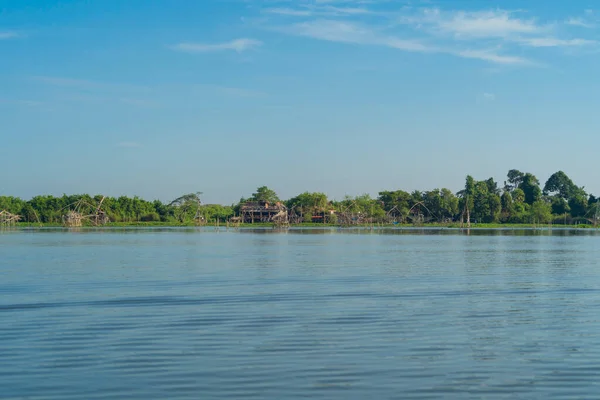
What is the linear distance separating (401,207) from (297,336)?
103313 millimetres

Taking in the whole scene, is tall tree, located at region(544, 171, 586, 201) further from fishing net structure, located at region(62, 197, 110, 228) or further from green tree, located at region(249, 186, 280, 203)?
fishing net structure, located at region(62, 197, 110, 228)

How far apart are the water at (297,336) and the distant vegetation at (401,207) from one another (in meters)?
84.3

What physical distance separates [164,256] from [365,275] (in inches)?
481

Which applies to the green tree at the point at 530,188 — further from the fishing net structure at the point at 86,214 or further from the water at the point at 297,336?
the water at the point at 297,336

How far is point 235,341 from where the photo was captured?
10539mm

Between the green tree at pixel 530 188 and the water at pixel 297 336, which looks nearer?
the water at pixel 297 336

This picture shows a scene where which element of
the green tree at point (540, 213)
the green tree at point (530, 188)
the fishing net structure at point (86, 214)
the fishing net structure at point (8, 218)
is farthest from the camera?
the green tree at point (530, 188)

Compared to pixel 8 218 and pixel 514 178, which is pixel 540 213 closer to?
pixel 514 178

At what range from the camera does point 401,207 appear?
113 metres

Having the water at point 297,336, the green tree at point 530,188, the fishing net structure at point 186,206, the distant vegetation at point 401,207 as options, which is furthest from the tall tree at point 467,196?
the water at point 297,336

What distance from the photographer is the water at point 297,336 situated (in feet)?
26.6

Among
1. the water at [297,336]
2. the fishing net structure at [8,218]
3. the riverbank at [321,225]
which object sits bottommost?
the water at [297,336]

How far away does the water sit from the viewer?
8.09m

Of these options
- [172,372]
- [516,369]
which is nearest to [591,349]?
[516,369]
